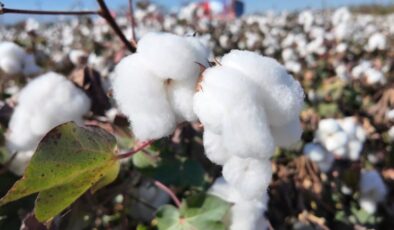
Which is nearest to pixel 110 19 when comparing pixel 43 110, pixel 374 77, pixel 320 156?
pixel 43 110

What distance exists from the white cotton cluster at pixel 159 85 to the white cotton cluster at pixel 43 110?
345 mm

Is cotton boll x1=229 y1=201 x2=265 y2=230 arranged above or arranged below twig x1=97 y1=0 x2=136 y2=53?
below

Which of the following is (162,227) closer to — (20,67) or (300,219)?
(300,219)

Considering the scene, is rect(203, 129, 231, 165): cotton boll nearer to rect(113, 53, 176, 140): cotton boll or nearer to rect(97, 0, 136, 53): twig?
rect(113, 53, 176, 140): cotton boll

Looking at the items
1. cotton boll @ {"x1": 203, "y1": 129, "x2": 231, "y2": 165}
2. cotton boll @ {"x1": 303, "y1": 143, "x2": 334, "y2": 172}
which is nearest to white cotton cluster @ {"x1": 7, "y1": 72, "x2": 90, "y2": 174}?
cotton boll @ {"x1": 203, "y1": 129, "x2": 231, "y2": 165}

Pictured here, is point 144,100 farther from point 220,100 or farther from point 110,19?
point 110,19

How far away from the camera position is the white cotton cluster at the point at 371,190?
1232mm

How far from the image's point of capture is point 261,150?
54cm

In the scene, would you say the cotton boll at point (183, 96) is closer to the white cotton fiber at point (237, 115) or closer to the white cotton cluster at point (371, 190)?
the white cotton fiber at point (237, 115)

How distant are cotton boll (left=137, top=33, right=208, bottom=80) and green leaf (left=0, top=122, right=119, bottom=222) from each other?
0.44 feet

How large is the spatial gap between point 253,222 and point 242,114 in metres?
0.37

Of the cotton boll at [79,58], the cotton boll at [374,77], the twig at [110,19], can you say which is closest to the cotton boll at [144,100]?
the twig at [110,19]

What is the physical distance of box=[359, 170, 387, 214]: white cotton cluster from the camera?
123 centimetres

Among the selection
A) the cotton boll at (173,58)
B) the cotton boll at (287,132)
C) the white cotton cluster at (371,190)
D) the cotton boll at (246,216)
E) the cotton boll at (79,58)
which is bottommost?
the white cotton cluster at (371,190)
